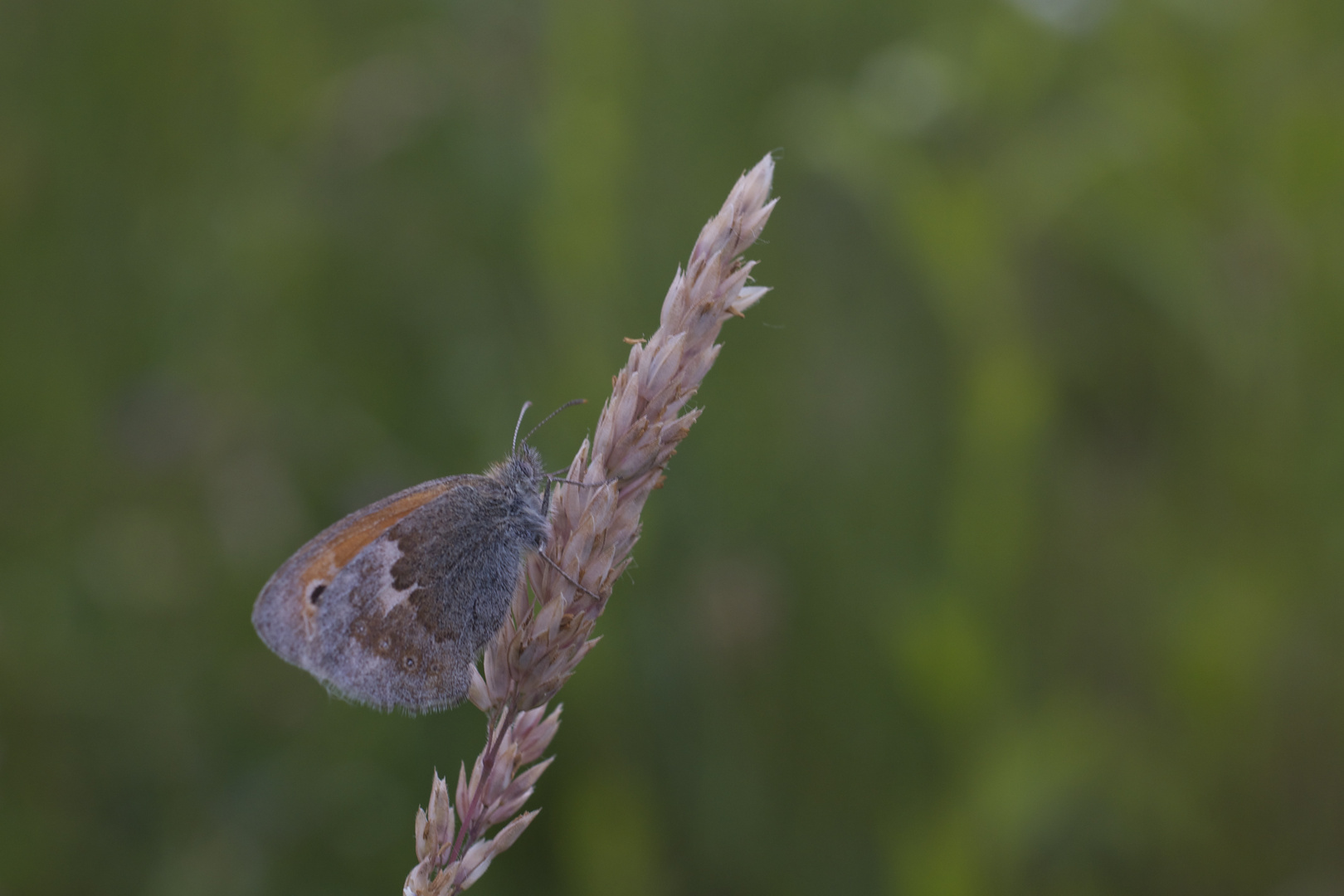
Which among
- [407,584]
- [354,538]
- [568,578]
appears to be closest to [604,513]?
[568,578]

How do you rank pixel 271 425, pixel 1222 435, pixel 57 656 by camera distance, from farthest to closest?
pixel 271 425
pixel 57 656
pixel 1222 435

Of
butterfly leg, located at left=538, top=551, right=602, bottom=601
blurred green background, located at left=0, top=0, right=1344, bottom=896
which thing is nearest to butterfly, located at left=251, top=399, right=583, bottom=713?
butterfly leg, located at left=538, top=551, right=602, bottom=601

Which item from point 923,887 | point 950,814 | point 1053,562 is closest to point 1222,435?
point 1053,562

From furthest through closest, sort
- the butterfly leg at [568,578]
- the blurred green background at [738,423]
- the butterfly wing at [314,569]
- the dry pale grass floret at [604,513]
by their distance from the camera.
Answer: the blurred green background at [738,423] < the butterfly wing at [314,569] < the butterfly leg at [568,578] < the dry pale grass floret at [604,513]

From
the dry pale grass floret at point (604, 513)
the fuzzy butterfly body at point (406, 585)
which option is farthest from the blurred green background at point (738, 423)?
the dry pale grass floret at point (604, 513)

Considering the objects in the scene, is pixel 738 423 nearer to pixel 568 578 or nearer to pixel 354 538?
pixel 354 538

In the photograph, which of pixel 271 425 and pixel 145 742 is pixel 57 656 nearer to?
pixel 145 742

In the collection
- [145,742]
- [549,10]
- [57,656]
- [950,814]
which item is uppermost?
[549,10]

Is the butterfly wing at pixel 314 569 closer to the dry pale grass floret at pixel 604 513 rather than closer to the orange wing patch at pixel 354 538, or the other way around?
the orange wing patch at pixel 354 538
